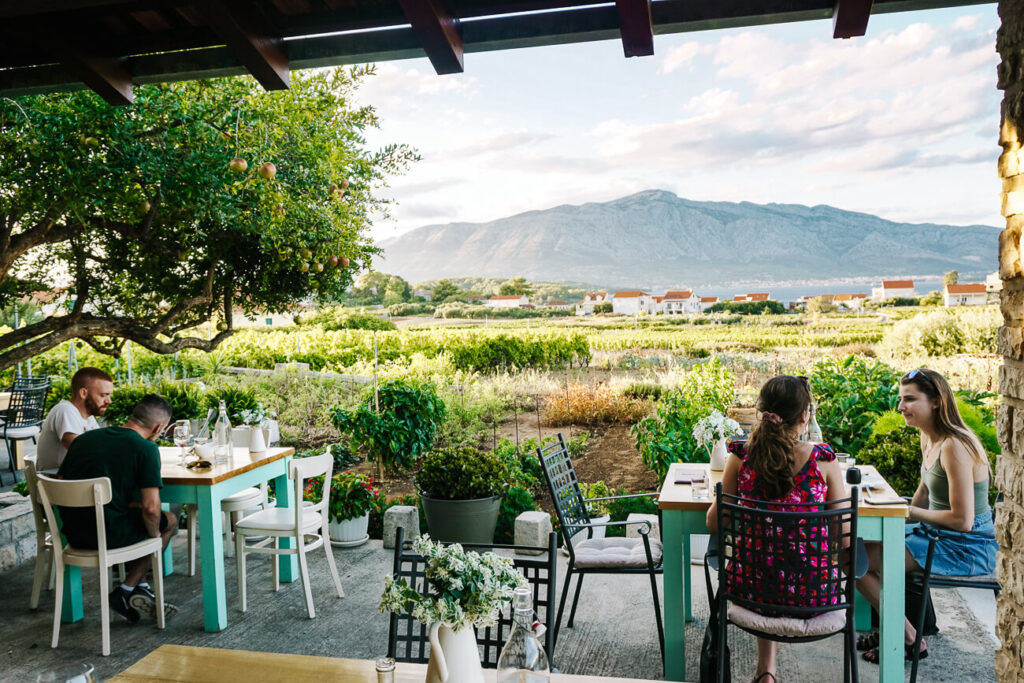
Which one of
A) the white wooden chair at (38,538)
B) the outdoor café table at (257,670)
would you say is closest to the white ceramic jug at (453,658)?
the outdoor café table at (257,670)

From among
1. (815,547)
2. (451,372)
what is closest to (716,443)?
(815,547)

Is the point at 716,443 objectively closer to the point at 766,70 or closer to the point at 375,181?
the point at 375,181

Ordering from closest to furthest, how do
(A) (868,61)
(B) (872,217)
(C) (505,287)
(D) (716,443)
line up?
1. (D) (716,443)
2. (C) (505,287)
3. (B) (872,217)
4. (A) (868,61)

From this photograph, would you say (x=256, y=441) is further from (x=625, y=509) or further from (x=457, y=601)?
(x=457, y=601)

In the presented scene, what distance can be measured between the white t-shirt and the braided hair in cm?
354

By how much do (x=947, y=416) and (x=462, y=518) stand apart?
2799 millimetres

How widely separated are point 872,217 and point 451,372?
17415 mm

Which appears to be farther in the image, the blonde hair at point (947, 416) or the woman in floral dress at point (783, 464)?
the blonde hair at point (947, 416)

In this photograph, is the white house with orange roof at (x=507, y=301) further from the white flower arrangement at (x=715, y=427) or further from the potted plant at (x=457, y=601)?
the potted plant at (x=457, y=601)

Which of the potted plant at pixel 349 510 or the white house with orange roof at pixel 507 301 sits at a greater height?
the white house with orange roof at pixel 507 301

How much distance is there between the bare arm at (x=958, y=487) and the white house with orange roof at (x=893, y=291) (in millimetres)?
7946

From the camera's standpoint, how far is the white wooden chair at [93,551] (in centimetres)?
327

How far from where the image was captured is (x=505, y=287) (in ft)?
47.6

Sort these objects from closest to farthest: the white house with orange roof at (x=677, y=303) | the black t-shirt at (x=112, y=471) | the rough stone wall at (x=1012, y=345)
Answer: the rough stone wall at (x=1012, y=345) → the black t-shirt at (x=112, y=471) → the white house with orange roof at (x=677, y=303)
